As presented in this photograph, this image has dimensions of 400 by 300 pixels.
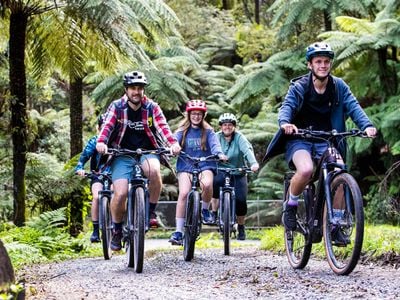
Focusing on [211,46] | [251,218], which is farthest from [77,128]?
[211,46]

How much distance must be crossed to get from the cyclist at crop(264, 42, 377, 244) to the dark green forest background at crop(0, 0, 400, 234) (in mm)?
2000

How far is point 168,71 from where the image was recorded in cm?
2388

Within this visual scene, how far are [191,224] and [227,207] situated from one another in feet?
4.93

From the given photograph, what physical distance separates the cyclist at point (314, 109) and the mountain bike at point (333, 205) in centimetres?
12

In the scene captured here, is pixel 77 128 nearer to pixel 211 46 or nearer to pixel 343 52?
pixel 343 52

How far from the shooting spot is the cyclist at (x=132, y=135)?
7488 millimetres

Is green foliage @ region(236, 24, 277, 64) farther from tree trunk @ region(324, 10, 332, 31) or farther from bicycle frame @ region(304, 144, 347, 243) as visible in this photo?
bicycle frame @ region(304, 144, 347, 243)

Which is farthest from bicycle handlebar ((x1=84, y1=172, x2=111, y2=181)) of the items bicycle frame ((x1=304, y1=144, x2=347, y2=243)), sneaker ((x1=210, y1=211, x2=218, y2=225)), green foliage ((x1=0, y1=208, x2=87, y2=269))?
bicycle frame ((x1=304, y1=144, x2=347, y2=243))

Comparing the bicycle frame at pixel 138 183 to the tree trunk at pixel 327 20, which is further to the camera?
the tree trunk at pixel 327 20

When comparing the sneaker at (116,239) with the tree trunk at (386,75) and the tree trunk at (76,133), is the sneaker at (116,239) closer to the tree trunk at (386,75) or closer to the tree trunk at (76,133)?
the tree trunk at (76,133)

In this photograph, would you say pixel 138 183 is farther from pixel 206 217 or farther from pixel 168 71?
pixel 168 71

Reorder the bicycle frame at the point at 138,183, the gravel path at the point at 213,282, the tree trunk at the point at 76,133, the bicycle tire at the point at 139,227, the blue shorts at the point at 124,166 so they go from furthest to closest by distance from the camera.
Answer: the tree trunk at the point at 76,133
the blue shorts at the point at 124,166
the bicycle frame at the point at 138,183
the bicycle tire at the point at 139,227
the gravel path at the point at 213,282

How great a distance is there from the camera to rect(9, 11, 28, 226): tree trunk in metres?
12.0

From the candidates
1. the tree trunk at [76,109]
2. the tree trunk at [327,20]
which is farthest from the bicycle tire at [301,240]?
the tree trunk at [327,20]
